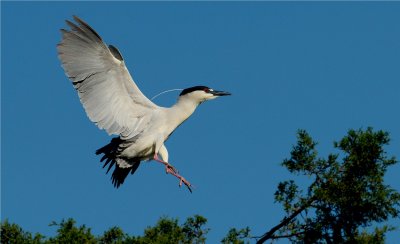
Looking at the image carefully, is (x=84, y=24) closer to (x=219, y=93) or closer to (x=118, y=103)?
(x=118, y=103)

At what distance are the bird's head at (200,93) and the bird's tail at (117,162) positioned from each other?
106 cm

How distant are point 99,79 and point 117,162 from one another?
1.20 metres

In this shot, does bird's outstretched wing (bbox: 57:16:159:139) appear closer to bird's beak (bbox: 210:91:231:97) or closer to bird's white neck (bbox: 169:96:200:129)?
bird's white neck (bbox: 169:96:200:129)

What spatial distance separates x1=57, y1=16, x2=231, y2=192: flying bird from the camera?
992cm

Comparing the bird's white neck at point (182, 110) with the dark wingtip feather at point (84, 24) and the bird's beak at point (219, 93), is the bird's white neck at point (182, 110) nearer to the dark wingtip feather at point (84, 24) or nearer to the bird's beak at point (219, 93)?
the bird's beak at point (219, 93)

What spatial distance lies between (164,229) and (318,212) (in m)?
1.96

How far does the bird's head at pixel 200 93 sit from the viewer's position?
10.6 meters

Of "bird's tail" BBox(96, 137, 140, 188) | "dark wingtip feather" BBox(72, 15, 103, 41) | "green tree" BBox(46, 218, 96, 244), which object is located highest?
"dark wingtip feather" BBox(72, 15, 103, 41)

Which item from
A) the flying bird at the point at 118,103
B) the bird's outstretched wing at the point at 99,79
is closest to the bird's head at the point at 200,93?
the flying bird at the point at 118,103

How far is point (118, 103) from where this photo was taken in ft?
33.7

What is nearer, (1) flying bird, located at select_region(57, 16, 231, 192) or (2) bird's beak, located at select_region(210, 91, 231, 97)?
(1) flying bird, located at select_region(57, 16, 231, 192)

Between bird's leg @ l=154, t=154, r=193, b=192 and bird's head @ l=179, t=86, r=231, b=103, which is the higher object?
bird's head @ l=179, t=86, r=231, b=103

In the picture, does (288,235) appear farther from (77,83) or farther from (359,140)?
(77,83)

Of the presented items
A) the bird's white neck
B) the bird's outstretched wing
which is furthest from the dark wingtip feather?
the bird's white neck
